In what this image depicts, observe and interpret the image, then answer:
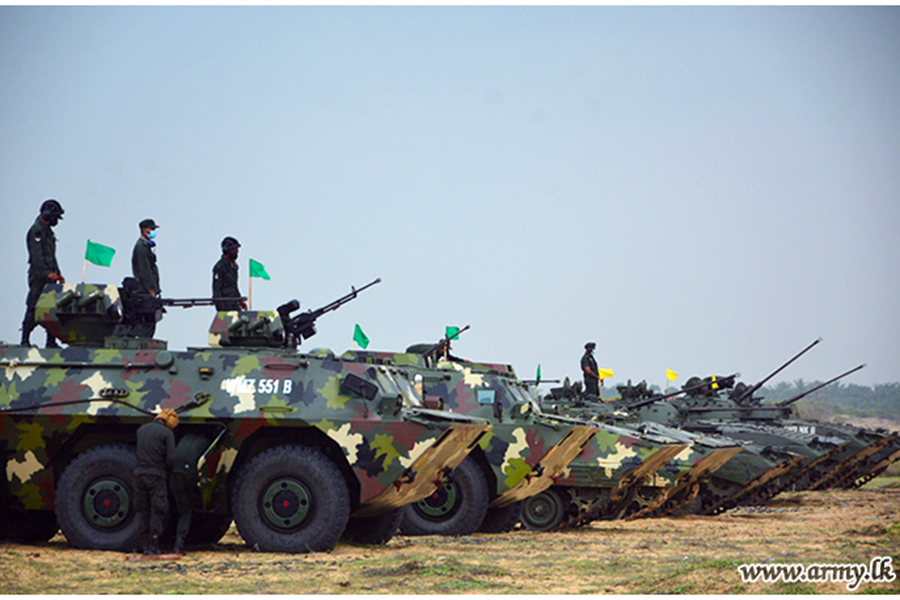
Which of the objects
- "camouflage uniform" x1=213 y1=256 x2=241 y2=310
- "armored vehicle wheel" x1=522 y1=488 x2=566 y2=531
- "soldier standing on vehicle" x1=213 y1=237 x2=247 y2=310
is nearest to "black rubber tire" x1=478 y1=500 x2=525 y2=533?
"armored vehicle wheel" x1=522 y1=488 x2=566 y2=531

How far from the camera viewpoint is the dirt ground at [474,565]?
9.05 meters

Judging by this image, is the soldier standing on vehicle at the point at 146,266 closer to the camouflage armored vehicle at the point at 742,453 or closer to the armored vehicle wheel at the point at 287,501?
the armored vehicle wheel at the point at 287,501

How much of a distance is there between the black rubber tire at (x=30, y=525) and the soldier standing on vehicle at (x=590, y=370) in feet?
46.7

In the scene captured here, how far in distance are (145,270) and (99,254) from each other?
1753mm

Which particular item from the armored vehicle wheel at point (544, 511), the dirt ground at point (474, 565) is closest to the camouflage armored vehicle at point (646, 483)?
the armored vehicle wheel at point (544, 511)

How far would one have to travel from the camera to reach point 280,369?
11844mm

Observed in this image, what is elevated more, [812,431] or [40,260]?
[40,260]

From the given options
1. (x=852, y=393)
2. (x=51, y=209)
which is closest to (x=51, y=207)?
(x=51, y=209)

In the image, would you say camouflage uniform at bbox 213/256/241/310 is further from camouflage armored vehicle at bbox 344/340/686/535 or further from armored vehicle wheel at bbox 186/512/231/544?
armored vehicle wheel at bbox 186/512/231/544

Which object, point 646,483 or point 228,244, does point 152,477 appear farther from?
point 646,483

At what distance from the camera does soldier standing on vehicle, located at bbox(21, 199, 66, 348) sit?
12828 mm

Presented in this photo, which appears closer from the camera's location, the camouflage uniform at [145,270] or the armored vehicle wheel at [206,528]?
the armored vehicle wheel at [206,528]

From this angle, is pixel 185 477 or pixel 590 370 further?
pixel 590 370

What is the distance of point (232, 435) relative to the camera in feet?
38.0
